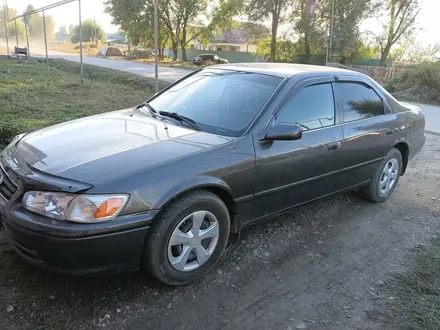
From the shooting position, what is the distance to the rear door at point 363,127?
3.96 m

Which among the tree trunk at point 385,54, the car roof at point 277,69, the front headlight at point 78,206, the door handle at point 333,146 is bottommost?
the front headlight at point 78,206

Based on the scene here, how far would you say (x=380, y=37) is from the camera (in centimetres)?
3356

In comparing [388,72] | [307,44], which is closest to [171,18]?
[307,44]

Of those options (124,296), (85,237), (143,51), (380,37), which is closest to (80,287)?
(124,296)

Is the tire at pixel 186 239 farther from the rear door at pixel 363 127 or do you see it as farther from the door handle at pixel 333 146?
the rear door at pixel 363 127

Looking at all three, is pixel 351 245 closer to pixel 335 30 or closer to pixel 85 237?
pixel 85 237

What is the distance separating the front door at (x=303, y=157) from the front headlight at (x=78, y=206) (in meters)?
1.20

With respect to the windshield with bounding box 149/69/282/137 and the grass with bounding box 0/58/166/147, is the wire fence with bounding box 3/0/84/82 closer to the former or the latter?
the grass with bounding box 0/58/166/147

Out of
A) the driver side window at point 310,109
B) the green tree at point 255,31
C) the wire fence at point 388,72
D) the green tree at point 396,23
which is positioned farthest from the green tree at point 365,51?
the driver side window at point 310,109

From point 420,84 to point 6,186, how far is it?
1919cm

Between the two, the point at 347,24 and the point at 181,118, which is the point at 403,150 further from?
the point at 347,24

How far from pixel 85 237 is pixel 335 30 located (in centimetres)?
3282

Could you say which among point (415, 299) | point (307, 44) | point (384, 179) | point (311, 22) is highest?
point (311, 22)

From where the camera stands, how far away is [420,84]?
1822 cm
